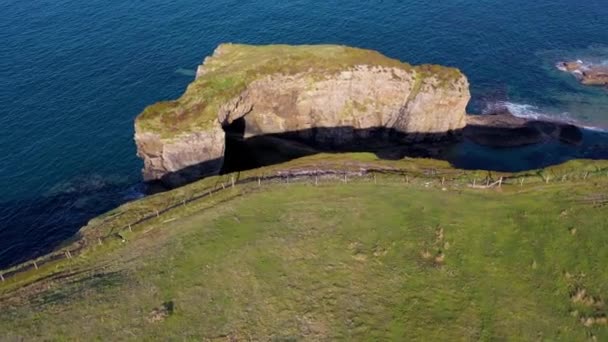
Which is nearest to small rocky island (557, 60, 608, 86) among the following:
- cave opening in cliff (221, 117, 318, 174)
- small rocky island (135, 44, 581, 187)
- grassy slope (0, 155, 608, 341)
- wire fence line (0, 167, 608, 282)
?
small rocky island (135, 44, 581, 187)

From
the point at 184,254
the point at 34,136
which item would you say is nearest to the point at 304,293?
the point at 184,254

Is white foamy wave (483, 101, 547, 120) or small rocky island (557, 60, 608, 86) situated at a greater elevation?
small rocky island (557, 60, 608, 86)

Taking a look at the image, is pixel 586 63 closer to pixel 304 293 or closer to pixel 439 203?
pixel 439 203

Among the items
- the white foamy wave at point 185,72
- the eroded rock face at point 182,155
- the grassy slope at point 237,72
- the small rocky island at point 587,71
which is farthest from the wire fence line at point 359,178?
the small rocky island at point 587,71

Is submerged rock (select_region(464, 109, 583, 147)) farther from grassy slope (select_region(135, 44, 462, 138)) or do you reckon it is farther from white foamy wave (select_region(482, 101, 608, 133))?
grassy slope (select_region(135, 44, 462, 138))

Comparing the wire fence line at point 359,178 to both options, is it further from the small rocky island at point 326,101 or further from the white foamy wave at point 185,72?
the white foamy wave at point 185,72
